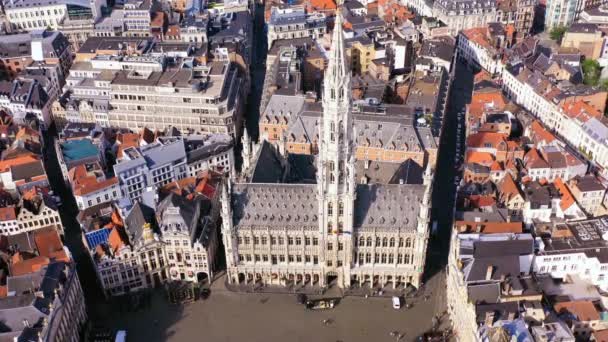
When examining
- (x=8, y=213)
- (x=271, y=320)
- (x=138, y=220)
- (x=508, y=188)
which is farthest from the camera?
(x=508, y=188)

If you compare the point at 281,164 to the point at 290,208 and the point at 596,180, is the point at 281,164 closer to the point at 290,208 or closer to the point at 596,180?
the point at 290,208

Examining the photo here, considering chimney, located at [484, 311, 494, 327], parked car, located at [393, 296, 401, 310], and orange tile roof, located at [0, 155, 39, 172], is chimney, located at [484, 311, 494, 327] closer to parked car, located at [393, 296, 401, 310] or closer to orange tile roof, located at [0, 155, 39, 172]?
parked car, located at [393, 296, 401, 310]

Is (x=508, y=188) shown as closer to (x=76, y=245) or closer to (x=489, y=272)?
(x=489, y=272)

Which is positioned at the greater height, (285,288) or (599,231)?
(599,231)

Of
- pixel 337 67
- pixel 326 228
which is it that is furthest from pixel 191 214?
pixel 337 67

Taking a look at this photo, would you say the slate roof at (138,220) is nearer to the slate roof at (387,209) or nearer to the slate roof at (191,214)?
the slate roof at (191,214)

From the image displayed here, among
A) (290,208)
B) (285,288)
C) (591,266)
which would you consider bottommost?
(285,288)

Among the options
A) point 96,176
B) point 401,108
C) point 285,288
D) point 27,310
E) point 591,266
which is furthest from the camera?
point 401,108

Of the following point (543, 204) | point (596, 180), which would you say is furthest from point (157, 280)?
point (596, 180)
